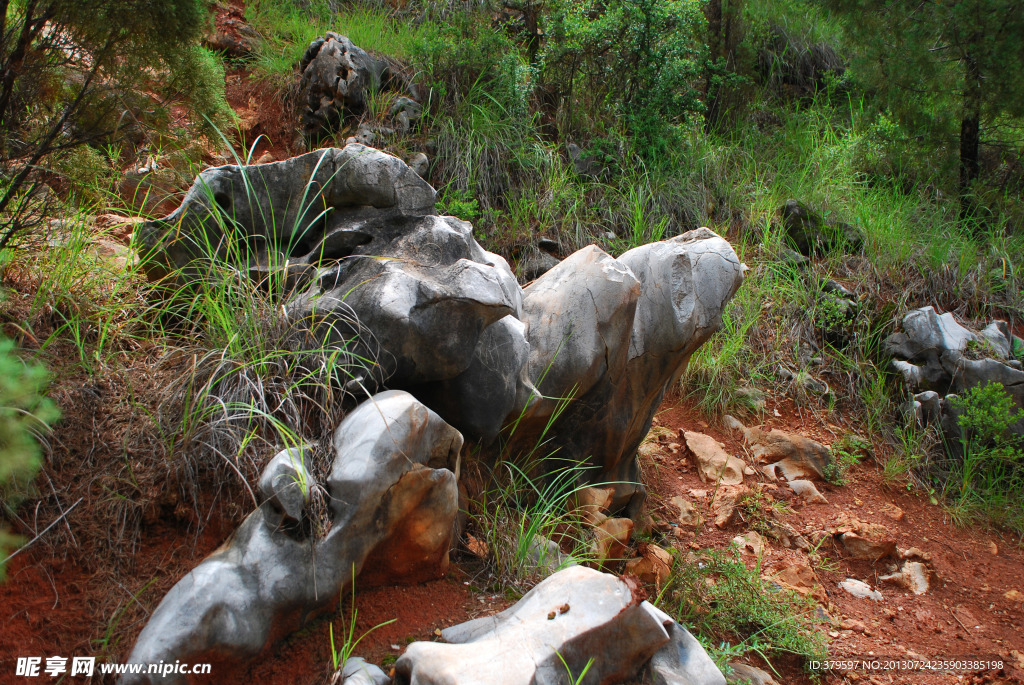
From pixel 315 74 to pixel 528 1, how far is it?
2.26 m

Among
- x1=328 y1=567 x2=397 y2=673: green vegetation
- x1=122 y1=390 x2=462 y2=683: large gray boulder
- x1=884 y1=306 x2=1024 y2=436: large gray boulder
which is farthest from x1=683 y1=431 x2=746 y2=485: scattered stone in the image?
x1=328 y1=567 x2=397 y2=673: green vegetation

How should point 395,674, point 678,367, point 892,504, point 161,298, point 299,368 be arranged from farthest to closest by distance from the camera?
point 892,504 < point 678,367 < point 161,298 < point 299,368 < point 395,674

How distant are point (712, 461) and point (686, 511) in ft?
1.86

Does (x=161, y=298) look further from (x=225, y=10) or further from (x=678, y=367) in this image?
(x=225, y=10)

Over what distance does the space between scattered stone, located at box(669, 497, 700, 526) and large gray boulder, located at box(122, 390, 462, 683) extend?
2110 mm

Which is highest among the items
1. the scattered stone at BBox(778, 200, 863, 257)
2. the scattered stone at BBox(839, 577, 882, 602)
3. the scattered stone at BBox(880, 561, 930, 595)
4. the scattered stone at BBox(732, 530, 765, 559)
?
the scattered stone at BBox(778, 200, 863, 257)

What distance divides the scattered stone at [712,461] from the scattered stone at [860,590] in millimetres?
895

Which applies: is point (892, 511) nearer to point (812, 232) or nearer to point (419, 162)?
point (812, 232)

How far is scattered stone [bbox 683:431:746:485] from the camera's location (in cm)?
461

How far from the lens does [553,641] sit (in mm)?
2059

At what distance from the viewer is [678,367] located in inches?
150

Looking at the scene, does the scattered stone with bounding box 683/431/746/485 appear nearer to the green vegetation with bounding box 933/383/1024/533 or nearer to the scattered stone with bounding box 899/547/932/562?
the scattered stone with bounding box 899/547/932/562

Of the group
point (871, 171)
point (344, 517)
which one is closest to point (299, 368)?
point (344, 517)

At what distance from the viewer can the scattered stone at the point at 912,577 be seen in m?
3.98
